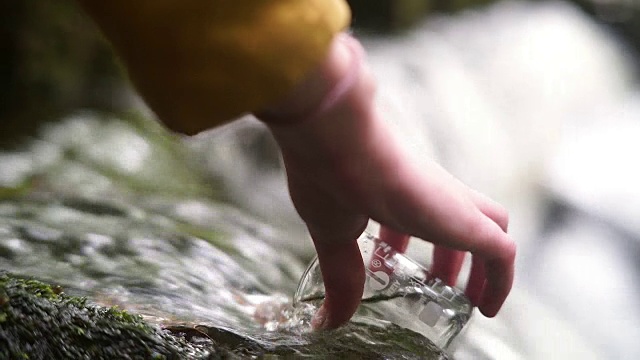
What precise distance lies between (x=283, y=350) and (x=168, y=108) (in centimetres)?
23

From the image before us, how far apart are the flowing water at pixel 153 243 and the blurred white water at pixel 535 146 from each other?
90mm

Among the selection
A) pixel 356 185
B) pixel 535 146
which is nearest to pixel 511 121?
pixel 535 146

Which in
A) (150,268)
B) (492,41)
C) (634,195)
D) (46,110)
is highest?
(492,41)

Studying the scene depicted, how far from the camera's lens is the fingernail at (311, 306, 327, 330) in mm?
Result: 513

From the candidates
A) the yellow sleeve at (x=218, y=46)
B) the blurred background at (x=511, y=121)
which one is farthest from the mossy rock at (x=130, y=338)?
the blurred background at (x=511, y=121)

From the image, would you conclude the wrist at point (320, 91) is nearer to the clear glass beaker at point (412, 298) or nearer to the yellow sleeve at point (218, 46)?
the yellow sleeve at point (218, 46)

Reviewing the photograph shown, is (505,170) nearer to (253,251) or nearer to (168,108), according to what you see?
(253,251)

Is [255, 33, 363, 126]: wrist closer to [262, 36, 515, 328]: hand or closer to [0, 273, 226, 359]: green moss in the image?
[262, 36, 515, 328]: hand

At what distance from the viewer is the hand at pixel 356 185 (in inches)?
14.0

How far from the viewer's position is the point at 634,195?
4.74ft

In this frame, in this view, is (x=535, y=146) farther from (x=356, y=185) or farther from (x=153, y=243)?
(x=356, y=185)

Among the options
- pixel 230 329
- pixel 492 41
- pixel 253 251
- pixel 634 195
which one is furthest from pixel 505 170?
pixel 230 329

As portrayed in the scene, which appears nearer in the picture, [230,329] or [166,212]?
[230,329]

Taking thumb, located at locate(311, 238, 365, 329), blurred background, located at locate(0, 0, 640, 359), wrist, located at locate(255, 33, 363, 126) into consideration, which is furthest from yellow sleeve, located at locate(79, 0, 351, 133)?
blurred background, located at locate(0, 0, 640, 359)
